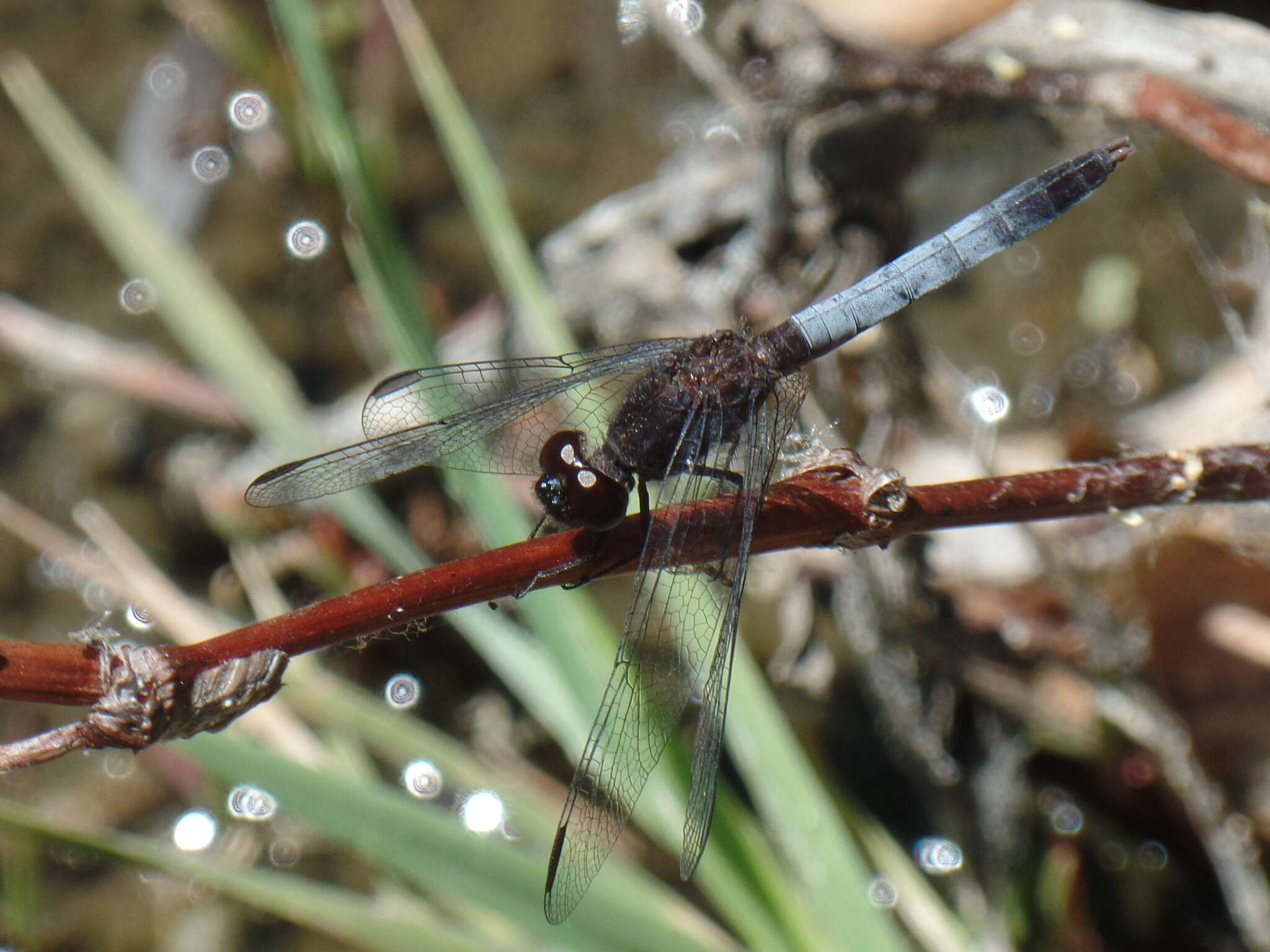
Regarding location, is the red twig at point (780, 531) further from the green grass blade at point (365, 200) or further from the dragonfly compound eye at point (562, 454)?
the green grass blade at point (365, 200)

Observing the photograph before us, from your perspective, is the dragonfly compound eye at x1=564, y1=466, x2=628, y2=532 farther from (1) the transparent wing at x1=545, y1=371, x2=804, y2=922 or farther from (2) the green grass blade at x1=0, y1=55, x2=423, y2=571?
(2) the green grass blade at x1=0, y1=55, x2=423, y2=571

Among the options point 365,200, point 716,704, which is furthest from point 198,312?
point 716,704

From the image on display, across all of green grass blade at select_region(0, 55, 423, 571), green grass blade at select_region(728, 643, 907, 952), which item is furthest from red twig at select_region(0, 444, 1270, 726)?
green grass blade at select_region(0, 55, 423, 571)

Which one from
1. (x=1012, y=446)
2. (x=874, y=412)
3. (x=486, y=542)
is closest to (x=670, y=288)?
(x=874, y=412)

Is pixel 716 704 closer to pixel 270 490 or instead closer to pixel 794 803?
pixel 794 803

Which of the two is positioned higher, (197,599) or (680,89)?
(680,89)

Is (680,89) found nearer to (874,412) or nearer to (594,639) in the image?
(874,412)
